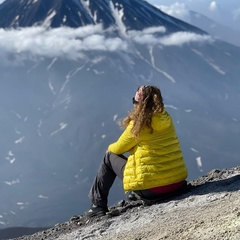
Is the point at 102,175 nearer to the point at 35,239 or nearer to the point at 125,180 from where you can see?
the point at 125,180

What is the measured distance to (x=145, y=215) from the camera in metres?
8.98

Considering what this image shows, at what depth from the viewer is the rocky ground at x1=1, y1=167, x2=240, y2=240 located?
22.0ft

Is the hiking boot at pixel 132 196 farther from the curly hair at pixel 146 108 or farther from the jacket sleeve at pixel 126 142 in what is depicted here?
the curly hair at pixel 146 108

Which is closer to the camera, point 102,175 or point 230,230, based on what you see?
point 230,230

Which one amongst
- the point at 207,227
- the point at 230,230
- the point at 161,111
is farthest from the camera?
the point at 161,111

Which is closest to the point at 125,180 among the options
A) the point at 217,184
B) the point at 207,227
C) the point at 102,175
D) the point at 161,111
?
the point at 102,175

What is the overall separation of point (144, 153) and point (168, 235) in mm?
2152

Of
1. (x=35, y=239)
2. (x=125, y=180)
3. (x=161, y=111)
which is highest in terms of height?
(x=161, y=111)

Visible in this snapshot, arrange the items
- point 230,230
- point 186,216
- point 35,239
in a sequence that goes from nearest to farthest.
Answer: point 230,230
point 186,216
point 35,239

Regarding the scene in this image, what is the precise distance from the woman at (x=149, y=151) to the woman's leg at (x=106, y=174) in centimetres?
2

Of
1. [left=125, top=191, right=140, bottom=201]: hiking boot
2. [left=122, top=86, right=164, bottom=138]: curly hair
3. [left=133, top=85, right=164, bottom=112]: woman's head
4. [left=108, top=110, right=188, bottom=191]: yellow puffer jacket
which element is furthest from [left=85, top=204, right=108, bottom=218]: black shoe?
[left=133, top=85, right=164, bottom=112]: woman's head

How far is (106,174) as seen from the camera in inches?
375

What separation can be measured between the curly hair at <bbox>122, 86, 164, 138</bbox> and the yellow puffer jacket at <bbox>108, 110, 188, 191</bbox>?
4.6 inches

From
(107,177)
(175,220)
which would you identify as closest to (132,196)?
(107,177)
